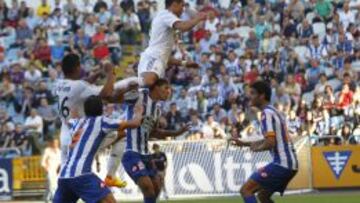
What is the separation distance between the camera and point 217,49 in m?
35.6

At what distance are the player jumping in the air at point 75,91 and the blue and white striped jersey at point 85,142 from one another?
1.18 m

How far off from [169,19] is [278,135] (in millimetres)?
2425

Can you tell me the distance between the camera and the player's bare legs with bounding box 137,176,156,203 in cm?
1820

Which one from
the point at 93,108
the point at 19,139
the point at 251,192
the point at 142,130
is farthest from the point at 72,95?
A: the point at 19,139

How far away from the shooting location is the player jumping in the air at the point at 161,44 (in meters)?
18.4

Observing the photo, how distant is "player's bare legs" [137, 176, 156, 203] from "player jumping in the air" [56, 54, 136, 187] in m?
1.20

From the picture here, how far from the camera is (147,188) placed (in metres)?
18.2

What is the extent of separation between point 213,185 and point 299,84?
4474 mm

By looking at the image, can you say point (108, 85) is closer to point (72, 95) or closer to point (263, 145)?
point (72, 95)

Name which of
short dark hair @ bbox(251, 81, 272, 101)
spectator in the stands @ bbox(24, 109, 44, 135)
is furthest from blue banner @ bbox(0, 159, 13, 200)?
short dark hair @ bbox(251, 81, 272, 101)

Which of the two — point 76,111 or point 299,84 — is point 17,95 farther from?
point 76,111

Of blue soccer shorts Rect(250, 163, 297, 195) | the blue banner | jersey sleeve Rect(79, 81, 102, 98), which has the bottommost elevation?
the blue banner

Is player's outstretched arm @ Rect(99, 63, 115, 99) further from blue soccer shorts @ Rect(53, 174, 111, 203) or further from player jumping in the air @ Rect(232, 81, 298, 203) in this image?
player jumping in the air @ Rect(232, 81, 298, 203)

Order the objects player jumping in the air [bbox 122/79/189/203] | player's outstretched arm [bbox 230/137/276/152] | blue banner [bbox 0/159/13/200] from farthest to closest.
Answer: blue banner [bbox 0/159/13/200] < player jumping in the air [bbox 122/79/189/203] < player's outstretched arm [bbox 230/137/276/152]
